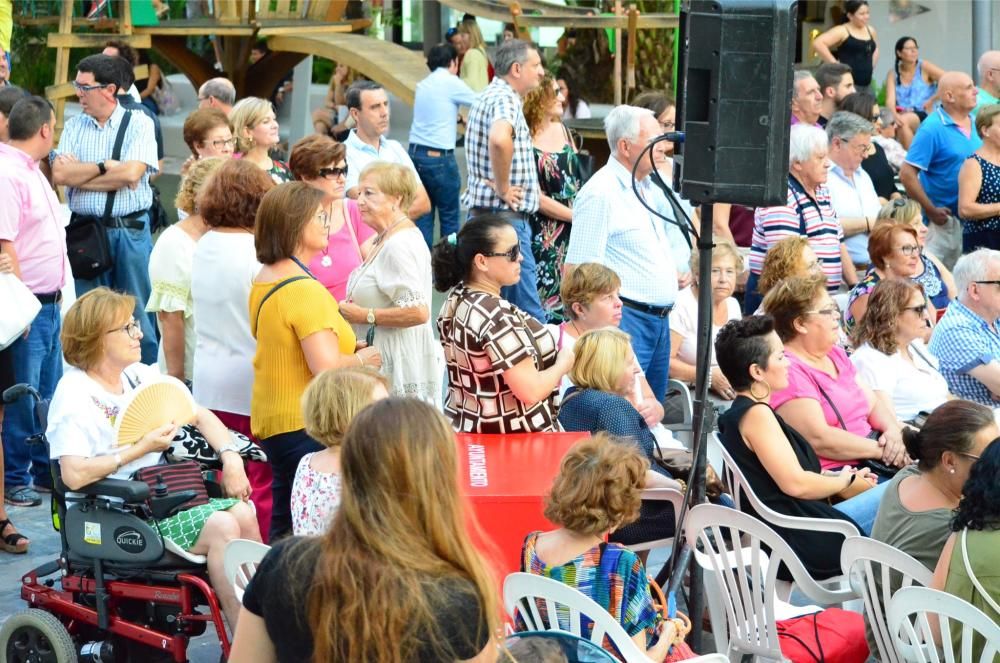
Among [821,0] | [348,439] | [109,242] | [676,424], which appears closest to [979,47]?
[821,0]

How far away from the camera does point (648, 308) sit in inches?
244

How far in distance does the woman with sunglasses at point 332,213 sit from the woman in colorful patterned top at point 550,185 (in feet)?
6.93

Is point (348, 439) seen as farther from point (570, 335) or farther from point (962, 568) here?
point (570, 335)

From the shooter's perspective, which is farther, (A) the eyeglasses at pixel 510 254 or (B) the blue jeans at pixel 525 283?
(B) the blue jeans at pixel 525 283

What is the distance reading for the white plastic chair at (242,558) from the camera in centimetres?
371

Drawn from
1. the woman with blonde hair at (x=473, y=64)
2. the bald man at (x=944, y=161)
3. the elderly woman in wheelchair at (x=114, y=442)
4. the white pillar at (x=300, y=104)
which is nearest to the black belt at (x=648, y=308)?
the elderly woman in wheelchair at (x=114, y=442)

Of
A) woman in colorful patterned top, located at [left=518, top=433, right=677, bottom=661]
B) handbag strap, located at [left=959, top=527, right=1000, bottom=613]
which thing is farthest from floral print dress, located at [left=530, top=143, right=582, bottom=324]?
handbag strap, located at [left=959, top=527, right=1000, bottom=613]

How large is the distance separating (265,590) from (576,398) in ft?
8.67

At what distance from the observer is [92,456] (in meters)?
4.30

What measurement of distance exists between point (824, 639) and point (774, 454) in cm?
75

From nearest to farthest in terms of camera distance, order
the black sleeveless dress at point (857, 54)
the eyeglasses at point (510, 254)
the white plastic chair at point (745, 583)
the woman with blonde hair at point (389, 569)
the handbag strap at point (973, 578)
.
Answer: the woman with blonde hair at point (389, 569) < the handbag strap at point (973, 578) < the white plastic chair at point (745, 583) < the eyeglasses at point (510, 254) < the black sleeveless dress at point (857, 54)

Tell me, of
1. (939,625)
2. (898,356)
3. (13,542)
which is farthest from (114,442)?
(898,356)

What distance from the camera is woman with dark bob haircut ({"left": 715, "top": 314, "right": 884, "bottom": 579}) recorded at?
462 centimetres

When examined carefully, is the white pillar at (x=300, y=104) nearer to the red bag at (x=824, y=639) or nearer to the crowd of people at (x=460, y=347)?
the crowd of people at (x=460, y=347)
